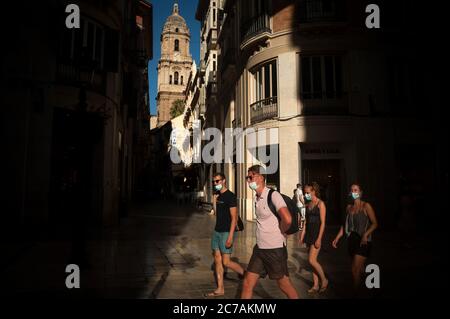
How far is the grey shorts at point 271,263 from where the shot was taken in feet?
13.7

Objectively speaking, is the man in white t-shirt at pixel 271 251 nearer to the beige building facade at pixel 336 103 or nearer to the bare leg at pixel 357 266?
the bare leg at pixel 357 266

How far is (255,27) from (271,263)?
1453 centimetres

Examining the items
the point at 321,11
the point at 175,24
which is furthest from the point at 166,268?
the point at 175,24

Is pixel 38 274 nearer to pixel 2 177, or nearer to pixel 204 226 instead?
pixel 2 177

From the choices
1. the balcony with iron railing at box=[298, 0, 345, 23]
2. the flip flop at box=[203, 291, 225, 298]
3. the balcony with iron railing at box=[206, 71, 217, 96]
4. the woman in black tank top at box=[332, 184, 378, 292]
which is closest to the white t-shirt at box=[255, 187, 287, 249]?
the flip flop at box=[203, 291, 225, 298]

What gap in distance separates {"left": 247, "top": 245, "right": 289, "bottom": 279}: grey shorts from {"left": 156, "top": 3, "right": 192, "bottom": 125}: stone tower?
7093 cm

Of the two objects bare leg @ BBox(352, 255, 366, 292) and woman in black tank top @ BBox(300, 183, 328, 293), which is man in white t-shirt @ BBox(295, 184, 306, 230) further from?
bare leg @ BBox(352, 255, 366, 292)

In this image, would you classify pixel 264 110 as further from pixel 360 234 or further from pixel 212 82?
pixel 212 82

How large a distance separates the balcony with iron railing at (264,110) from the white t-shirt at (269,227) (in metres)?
11.0

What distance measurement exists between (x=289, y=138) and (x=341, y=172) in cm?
283

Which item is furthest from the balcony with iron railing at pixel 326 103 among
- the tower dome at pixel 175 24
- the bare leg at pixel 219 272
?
the tower dome at pixel 175 24

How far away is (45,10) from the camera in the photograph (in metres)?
11.7
